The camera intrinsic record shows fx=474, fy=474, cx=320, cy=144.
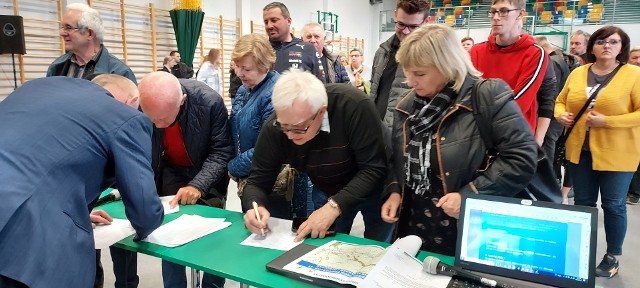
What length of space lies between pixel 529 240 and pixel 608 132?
179cm

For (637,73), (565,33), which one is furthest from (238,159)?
(565,33)

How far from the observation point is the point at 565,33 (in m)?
11.3

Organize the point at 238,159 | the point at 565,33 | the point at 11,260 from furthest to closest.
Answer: the point at 565,33 → the point at 238,159 → the point at 11,260

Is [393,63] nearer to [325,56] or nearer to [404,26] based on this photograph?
[404,26]

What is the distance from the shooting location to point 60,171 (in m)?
1.22

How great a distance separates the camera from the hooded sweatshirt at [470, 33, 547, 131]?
2293 millimetres

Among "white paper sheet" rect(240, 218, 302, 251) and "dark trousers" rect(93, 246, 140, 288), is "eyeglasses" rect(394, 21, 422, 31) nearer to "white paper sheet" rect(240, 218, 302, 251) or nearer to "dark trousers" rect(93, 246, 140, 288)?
"white paper sheet" rect(240, 218, 302, 251)

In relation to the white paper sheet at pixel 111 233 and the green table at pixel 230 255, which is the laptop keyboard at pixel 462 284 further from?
the white paper sheet at pixel 111 233

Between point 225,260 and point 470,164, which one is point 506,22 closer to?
point 470,164

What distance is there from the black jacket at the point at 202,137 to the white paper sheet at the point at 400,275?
3.41 ft

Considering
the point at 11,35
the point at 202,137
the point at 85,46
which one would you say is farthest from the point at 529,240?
the point at 11,35

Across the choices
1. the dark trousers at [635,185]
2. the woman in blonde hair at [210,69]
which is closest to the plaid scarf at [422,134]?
the dark trousers at [635,185]

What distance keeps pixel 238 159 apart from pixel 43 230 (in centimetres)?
97

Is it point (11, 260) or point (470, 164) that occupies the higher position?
point (470, 164)
